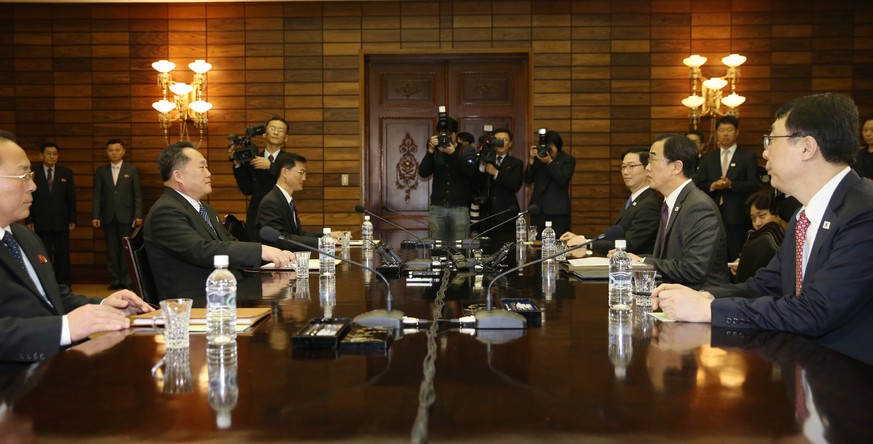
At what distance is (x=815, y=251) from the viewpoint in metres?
2.25

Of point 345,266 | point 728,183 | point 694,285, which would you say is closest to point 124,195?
point 345,266

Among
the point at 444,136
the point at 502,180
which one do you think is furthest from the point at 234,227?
the point at 502,180

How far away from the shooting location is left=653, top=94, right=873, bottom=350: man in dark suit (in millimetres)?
2070

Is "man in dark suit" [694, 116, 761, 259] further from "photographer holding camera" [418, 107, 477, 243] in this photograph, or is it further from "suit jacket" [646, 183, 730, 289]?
"suit jacket" [646, 183, 730, 289]

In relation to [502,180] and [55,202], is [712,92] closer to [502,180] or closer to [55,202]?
[502,180]

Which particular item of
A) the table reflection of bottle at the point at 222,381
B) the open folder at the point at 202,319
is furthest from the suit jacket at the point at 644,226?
the table reflection of bottle at the point at 222,381

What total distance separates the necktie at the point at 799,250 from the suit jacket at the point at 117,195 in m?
7.47

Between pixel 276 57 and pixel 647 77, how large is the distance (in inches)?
164

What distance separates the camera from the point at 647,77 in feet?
27.8

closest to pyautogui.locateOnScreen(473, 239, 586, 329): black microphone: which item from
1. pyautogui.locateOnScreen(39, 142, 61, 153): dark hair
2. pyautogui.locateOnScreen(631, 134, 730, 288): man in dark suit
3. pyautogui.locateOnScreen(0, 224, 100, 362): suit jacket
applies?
pyautogui.locateOnScreen(0, 224, 100, 362): suit jacket

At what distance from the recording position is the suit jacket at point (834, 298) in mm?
2061

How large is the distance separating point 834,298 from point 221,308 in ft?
5.35

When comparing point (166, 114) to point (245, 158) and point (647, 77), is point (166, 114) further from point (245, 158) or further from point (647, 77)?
point (647, 77)

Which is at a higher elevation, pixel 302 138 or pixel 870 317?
pixel 302 138
